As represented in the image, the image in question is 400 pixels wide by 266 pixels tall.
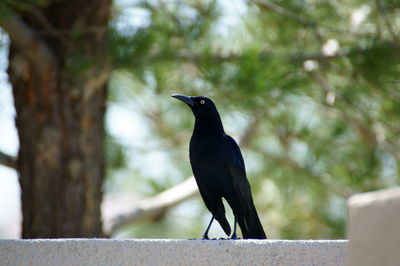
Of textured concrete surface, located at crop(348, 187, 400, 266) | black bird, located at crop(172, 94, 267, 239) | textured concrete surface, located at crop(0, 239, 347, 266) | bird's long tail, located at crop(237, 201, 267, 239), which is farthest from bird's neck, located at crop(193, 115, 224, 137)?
textured concrete surface, located at crop(348, 187, 400, 266)

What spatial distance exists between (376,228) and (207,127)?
163 centimetres

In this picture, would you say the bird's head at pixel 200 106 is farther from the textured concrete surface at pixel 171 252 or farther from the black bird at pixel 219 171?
the textured concrete surface at pixel 171 252

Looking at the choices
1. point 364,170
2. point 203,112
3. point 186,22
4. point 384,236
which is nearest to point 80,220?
point 203,112

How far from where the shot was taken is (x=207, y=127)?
304cm

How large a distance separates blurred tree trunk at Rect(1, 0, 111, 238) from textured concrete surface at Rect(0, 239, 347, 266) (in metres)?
1.39

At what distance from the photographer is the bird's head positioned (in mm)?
3078

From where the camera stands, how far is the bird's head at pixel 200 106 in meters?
3.08

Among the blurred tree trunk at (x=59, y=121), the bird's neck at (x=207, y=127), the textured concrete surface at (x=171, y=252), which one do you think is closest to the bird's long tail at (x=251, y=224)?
the bird's neck at (x=207, y=127)

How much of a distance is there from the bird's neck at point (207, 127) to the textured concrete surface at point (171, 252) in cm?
84

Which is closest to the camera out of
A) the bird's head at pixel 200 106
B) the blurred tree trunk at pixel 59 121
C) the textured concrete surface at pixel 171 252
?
the textured concrete surface at pixel 171 252

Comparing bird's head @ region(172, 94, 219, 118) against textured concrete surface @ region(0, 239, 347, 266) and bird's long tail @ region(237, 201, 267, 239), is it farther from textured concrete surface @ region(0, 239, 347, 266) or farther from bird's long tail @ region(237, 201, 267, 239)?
textured concrete surface @ region(0, 239, 347, 266)

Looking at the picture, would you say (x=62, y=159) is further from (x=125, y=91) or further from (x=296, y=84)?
(x=125, y=91)

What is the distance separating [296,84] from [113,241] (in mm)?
1934

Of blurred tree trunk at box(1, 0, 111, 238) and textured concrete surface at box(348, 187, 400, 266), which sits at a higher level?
textured concrete surface at box(348, 187, 400, 266)
